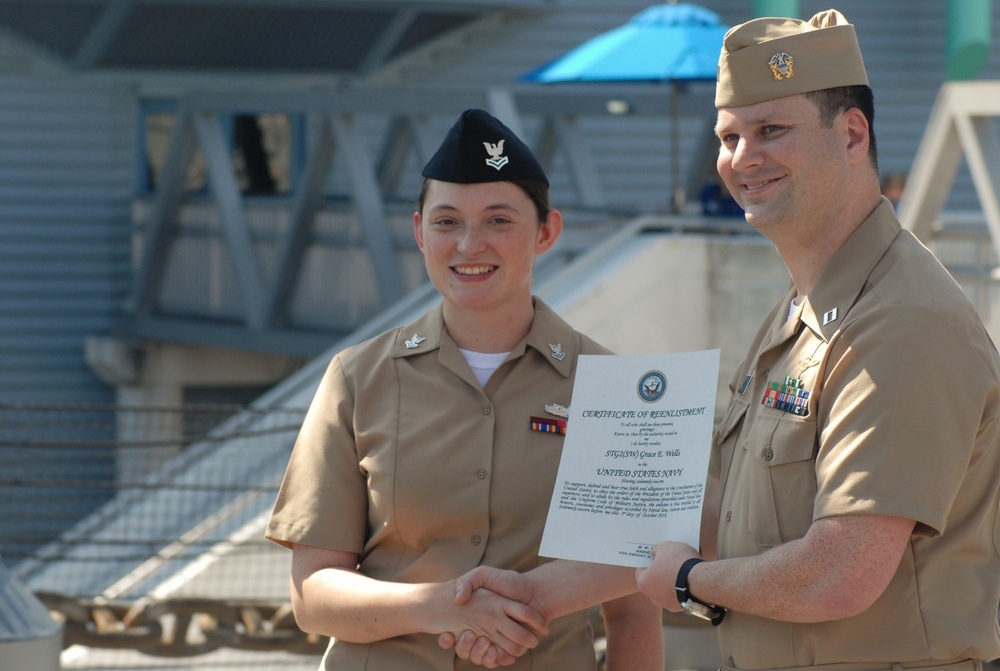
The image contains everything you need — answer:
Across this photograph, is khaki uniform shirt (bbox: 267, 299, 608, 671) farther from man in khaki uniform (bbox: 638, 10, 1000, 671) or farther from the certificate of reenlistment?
man in khaki uniform (bbox: 638, 10, 1000, 671)

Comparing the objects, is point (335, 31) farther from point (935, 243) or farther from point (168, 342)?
point (935, 243)

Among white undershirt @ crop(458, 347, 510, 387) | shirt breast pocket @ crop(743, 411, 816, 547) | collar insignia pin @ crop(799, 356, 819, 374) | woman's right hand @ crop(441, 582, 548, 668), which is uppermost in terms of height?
white undershirt @ crop(458, 347, 510, 387)

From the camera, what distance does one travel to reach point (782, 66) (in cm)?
248

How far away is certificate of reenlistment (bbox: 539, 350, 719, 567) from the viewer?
259cm

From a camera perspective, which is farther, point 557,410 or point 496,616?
point 557,410

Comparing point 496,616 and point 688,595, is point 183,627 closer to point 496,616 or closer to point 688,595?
point 496,616

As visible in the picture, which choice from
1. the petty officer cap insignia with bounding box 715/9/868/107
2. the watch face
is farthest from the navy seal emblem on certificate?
the petty officer cap insignia with bounding box 715/9/868/107

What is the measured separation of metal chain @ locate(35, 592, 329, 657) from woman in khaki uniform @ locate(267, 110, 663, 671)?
11.2 feet

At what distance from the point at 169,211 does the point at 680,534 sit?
14679mm

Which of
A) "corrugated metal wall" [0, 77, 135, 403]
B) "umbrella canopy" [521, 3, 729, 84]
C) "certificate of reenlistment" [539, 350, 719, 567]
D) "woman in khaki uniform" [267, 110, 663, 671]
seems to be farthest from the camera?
"corrugated metal wall" [0, 77, 135, 403]

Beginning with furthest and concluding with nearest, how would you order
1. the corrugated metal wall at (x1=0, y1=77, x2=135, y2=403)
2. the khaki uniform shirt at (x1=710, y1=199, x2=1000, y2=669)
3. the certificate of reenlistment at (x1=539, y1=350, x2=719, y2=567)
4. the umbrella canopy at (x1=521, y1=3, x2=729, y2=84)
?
the corrugated metal wall at (x1=0, y1=77, x2=135, y2=403) < the umbrella canopy at (x1=521, y1=3, x2=729, y2=84) < the certificate of reenlistment at (x1=539, y1=350, x2=719, y2=567) < the khaki uniform shirt at (x1=710, y1=199, x2=1000, y2=669)

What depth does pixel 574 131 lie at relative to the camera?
49.7ft

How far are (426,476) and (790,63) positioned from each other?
100 centimetres

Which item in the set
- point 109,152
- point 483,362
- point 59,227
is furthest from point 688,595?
point 109,152
